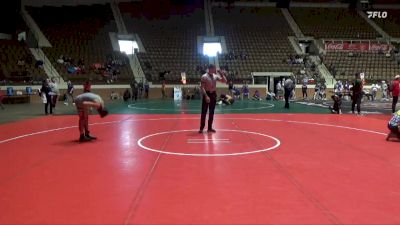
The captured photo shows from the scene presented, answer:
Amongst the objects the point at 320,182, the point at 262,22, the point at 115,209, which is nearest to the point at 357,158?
the point at 320,182

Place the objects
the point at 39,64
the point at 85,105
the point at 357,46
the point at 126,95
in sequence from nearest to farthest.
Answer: the point at 85,105, the point at 126,95, the point at 39,64, the point at 357,46

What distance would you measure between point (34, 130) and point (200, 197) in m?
8.40

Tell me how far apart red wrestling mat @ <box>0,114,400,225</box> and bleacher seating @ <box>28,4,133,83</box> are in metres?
20.8

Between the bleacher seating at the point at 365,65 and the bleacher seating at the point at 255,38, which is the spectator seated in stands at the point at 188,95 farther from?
the bleacher seating at the point at 365,65

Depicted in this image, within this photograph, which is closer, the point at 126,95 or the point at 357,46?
the point at 126,95

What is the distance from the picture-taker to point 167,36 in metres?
36.9

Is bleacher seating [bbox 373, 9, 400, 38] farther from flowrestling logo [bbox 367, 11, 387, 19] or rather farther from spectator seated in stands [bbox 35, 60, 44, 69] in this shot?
spectator seated in stands [bbox 35, 60, 44, 69]

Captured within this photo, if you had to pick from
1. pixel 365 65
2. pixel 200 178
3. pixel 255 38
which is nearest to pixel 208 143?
pixel 200 178

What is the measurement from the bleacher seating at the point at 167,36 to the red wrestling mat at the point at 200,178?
2241 cm

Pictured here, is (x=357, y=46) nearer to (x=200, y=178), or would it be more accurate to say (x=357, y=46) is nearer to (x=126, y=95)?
(x=126, y=95)

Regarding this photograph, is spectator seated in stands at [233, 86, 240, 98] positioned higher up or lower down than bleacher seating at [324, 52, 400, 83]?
lower down

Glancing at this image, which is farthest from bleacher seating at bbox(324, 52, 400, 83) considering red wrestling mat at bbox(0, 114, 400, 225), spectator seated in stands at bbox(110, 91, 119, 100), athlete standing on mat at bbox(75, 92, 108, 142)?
athlete standing on mat at bbox(75, 92, 108, 142)

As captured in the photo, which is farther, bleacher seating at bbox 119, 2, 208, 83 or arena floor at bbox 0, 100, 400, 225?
bleacher seating at bbox 119, 2, 208, 83

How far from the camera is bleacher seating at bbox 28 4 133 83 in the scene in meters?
30.9
